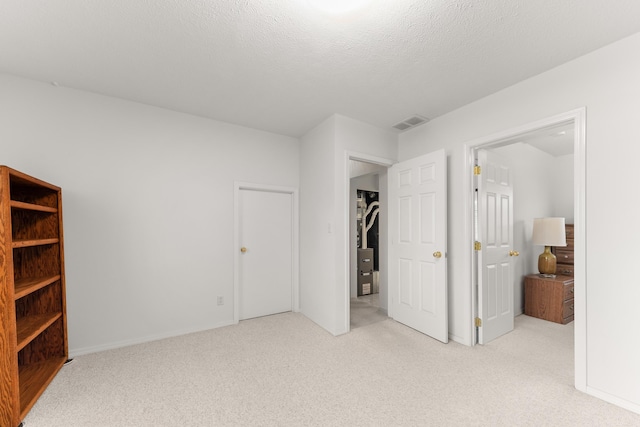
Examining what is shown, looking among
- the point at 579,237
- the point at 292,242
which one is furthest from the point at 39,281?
the point at 579,237

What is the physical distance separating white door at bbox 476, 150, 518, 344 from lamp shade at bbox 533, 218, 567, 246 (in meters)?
0.88

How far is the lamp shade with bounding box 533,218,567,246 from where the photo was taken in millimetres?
Result: 3570

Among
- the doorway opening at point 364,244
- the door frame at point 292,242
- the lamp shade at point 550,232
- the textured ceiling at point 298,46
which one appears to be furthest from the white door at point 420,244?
the lamp shade at point 550,232

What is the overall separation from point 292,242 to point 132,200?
76.6 inches

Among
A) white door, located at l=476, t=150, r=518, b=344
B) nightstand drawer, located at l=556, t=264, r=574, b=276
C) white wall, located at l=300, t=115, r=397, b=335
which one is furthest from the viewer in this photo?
nightstand drawer, located at l=556, t=264, r=574, b=276

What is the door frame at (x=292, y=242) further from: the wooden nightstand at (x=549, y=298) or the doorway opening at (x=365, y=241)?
the wooden nightstand at (x=549, y=298)

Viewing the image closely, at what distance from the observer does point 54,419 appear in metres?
1.72

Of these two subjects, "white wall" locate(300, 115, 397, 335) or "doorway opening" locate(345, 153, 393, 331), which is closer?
"white wall" locate(300, 115, 397, 335)

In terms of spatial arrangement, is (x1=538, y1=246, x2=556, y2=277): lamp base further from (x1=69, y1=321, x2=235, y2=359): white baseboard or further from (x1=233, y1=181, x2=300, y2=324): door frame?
(x1=69, y1=321, x2=235, y2=359): white baseboard

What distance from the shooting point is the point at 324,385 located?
6.82 feet

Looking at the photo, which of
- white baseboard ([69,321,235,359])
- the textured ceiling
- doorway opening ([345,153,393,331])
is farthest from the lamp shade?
white baseboard ([69,321,235,359])

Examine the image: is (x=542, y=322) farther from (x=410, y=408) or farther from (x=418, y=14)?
(x=418, y=14)

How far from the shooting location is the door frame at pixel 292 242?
3410 mm

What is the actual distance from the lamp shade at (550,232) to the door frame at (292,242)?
3271mm
